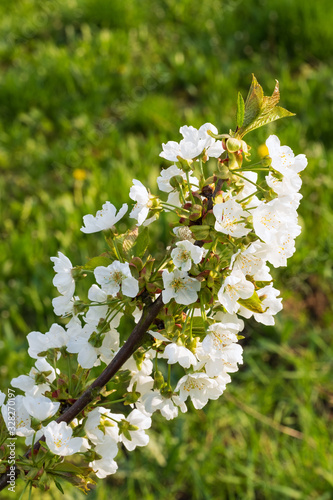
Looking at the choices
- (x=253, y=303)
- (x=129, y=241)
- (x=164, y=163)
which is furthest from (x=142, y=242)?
(x=164, y=163)

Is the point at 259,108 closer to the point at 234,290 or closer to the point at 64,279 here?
the point at 234,290

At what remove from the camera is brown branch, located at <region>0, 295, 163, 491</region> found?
99 centimetres

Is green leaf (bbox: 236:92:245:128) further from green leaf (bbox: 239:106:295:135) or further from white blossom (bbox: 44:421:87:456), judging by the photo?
white blossom (bbox: 44:421:87:456)

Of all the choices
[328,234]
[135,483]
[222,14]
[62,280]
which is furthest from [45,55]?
[62,280]

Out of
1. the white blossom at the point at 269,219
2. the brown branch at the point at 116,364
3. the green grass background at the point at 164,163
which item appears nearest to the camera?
the white blossom at the point at 269,219

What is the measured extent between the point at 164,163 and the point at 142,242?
2.21 m

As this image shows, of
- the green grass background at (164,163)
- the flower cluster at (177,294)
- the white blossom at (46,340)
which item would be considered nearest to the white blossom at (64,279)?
the flower cluster at (177,294)

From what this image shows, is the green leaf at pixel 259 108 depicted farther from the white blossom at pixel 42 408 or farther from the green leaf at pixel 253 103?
the white blossom at pixel 42 408

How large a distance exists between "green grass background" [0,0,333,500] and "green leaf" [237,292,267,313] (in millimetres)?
1148

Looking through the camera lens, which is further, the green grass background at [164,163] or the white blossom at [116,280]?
the green grass background at [164,163]

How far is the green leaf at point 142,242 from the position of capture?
3.35 ft

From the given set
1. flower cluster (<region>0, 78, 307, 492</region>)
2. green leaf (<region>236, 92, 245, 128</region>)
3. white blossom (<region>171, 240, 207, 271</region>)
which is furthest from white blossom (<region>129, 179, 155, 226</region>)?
green leaf (<region>236, 92, 245, 128</region>)

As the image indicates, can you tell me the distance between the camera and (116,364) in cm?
101

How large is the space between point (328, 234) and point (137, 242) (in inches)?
77.5
